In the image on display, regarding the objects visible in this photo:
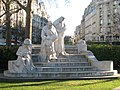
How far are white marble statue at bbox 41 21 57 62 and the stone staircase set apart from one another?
377 millimetres

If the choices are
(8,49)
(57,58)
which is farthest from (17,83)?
(8,49)

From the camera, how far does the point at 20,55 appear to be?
15117 mm

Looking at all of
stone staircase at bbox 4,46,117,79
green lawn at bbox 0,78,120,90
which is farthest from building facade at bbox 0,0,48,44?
green lawn at bbox 0,78,120,90

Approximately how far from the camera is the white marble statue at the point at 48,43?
1656cm

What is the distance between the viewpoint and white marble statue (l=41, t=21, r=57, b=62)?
16556mm

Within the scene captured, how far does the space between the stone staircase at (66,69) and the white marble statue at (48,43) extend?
A: 377mm

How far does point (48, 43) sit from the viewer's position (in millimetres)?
16531

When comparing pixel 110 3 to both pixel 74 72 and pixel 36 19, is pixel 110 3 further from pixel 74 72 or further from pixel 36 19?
pixel 74 72

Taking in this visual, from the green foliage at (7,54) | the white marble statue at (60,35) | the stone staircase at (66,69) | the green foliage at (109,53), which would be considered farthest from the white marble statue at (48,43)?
the green foliage at (109,53)

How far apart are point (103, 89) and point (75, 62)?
579 cm

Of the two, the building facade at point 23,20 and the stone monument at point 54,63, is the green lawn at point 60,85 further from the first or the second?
the building facade at point 23,20

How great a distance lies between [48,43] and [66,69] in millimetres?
1996

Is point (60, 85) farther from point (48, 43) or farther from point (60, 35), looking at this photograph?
point (60, 35)

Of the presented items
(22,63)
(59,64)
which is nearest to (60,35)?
(59,64)
